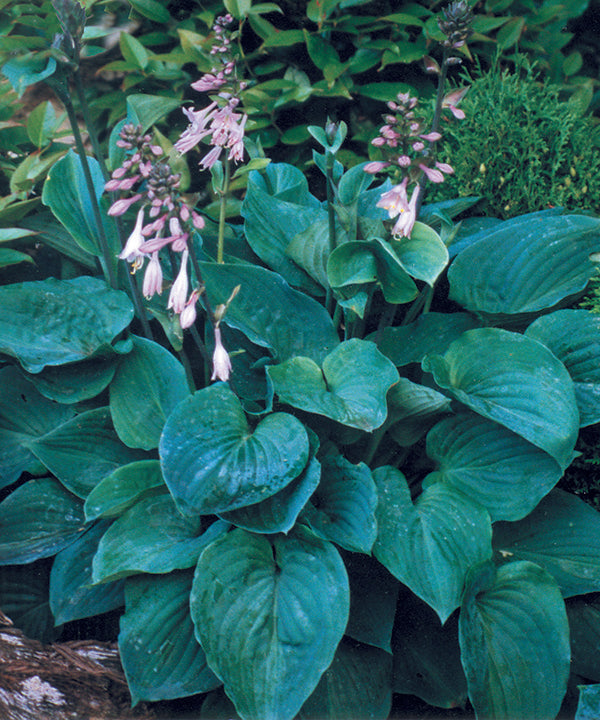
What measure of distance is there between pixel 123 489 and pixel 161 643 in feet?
1.43

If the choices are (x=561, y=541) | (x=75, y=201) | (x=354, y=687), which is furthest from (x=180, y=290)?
(x=561, y=541)

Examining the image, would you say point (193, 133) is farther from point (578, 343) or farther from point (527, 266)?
point (578, 343)

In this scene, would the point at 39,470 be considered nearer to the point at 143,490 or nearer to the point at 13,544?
the point at 13,544

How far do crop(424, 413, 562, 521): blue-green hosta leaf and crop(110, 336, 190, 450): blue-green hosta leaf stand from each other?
0.84 metres

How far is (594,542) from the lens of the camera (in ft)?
5.78

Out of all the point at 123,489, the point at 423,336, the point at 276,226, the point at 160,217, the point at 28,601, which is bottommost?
the point at 28,601

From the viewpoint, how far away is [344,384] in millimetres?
1796

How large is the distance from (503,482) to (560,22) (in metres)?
2.66

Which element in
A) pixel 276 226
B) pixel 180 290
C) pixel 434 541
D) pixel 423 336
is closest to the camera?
pixel 180 290

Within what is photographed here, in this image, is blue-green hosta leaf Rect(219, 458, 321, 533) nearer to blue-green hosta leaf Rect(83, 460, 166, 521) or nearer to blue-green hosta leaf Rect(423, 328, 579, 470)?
blue-green hosta leaf Rect(83, 460, 166, 521)

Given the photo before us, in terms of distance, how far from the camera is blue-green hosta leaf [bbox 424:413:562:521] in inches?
66.3

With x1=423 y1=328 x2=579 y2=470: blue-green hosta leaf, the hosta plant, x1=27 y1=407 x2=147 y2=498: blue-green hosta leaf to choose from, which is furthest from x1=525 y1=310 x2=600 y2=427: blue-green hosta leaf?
x1=27 y1=407 x2=147 y2=498: blue-green hosta leaf

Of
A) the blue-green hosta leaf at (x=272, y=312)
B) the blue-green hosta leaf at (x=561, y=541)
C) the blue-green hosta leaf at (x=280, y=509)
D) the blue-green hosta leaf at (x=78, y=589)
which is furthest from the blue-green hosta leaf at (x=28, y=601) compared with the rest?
the blue-green hosta leaf at (x=561, y=541)

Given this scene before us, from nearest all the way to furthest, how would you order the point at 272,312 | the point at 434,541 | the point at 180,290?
the point at 180,290 < the point at 434,541 < the point at 272,312
